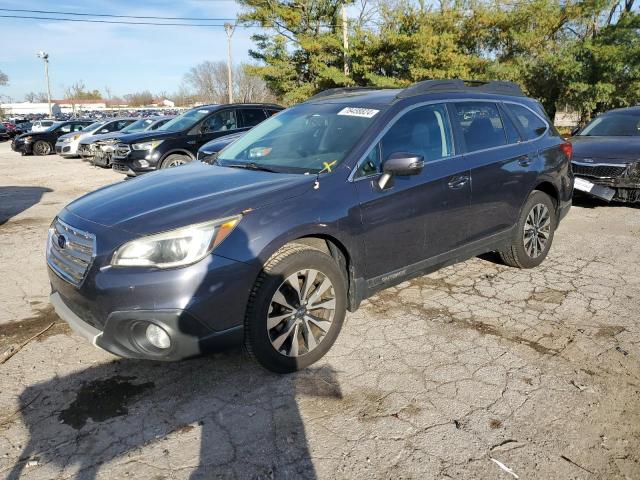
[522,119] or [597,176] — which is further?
[597,176]

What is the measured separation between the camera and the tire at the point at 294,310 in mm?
2920

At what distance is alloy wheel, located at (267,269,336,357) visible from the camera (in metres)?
3.04

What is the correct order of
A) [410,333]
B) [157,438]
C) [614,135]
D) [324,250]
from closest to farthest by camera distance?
[157,438]
[324,250]
[410,333]
[614,135]

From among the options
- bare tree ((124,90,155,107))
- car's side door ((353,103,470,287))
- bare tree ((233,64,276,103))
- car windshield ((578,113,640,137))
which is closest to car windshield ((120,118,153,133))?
car windshield ((578,113,640,137))

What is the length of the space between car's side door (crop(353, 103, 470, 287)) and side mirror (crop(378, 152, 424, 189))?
0.16ft

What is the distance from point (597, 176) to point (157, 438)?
24.0ft

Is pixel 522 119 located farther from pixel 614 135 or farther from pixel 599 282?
pixel 614 135

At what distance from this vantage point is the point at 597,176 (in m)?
7.57

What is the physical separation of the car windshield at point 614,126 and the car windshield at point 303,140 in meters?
A: 6.65

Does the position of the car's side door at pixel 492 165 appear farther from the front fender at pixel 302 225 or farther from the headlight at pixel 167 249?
the headlight at pixel 167 249

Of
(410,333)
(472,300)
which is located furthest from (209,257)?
(472,300)

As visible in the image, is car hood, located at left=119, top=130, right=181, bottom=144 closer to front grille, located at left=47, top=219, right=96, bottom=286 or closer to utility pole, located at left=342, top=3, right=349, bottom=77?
front grille, located at left=47, top=219, right=96, bottom=286

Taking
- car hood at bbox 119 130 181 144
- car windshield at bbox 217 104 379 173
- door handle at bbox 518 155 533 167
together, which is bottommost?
door handle at bbox 518 155 533 167

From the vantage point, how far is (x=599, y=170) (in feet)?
24.9
